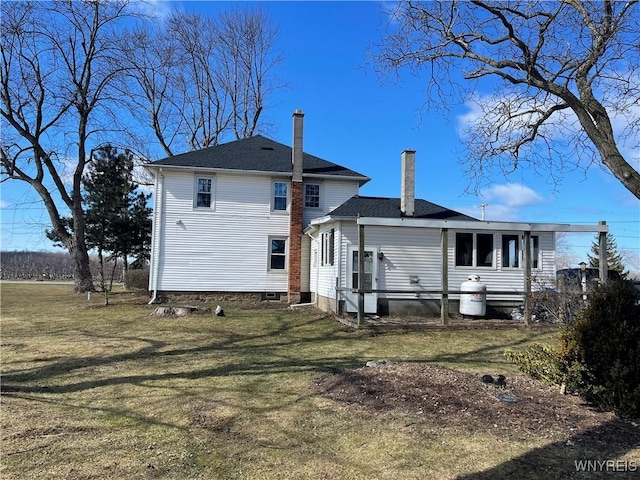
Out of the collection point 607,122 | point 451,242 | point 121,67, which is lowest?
point 451,242

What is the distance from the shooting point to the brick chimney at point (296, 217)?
59.2ft

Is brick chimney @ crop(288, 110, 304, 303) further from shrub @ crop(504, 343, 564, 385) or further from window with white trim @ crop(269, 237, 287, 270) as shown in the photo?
shrub @ crop(504, 343, 564, 385)

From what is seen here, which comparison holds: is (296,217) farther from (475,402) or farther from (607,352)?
(607,352)

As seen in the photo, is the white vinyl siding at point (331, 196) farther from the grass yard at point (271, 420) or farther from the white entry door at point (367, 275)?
the grass yard at point (271, 420)

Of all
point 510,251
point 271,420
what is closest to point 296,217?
point 510,251

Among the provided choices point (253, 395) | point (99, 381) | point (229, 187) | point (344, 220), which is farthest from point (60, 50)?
point (253, 395)

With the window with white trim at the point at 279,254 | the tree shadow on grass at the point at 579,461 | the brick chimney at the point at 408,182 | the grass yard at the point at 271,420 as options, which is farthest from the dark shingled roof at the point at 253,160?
the tree shadow on grass at the point at 579,461

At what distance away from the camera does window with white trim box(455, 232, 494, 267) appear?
14.7 meters

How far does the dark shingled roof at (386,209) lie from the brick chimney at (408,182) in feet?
0.85

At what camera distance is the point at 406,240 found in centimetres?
1444

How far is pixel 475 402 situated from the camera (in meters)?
5.20

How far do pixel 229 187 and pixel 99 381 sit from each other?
12.3m

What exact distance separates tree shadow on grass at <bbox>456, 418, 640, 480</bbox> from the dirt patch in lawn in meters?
0.03

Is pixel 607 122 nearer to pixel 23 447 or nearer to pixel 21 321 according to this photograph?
pixel 23 447
